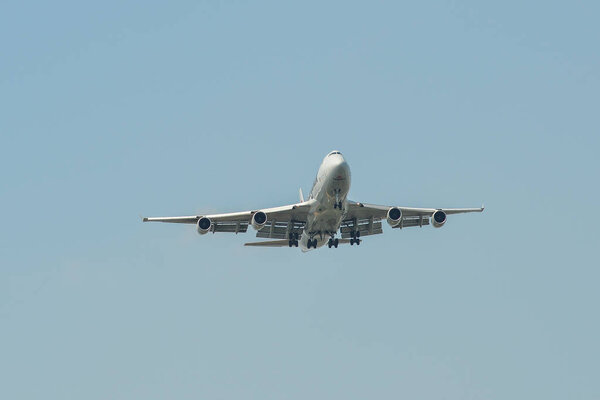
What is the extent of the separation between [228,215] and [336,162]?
358 inches

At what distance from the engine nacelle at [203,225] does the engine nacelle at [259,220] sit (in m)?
2.68

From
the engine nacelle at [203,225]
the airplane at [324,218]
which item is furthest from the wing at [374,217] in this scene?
the engine nacelle at [203,225]

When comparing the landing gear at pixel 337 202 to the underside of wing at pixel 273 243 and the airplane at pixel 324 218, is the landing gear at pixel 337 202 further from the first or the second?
the underside of wing at pixel 273 243

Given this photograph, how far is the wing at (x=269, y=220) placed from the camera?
68.0 meters

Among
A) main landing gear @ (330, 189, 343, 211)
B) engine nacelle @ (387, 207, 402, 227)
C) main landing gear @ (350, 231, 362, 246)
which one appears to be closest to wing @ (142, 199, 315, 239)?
main landing gear @ (330, 189, 343, 211)

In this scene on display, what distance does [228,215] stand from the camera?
68.6 meters

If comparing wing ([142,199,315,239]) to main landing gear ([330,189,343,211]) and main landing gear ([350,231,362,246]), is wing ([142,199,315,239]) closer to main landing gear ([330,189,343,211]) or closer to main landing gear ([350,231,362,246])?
main landing gear ([330,189,343,211])

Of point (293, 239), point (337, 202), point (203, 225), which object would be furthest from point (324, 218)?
point (203, 225)

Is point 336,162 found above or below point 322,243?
above

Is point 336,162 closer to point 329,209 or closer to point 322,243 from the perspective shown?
point 329,209

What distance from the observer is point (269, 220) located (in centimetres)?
7038

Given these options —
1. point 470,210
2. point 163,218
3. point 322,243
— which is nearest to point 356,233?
point 322,243

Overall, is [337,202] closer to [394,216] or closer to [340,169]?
[340,169]

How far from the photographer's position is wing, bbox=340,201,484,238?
6947 centimetres
